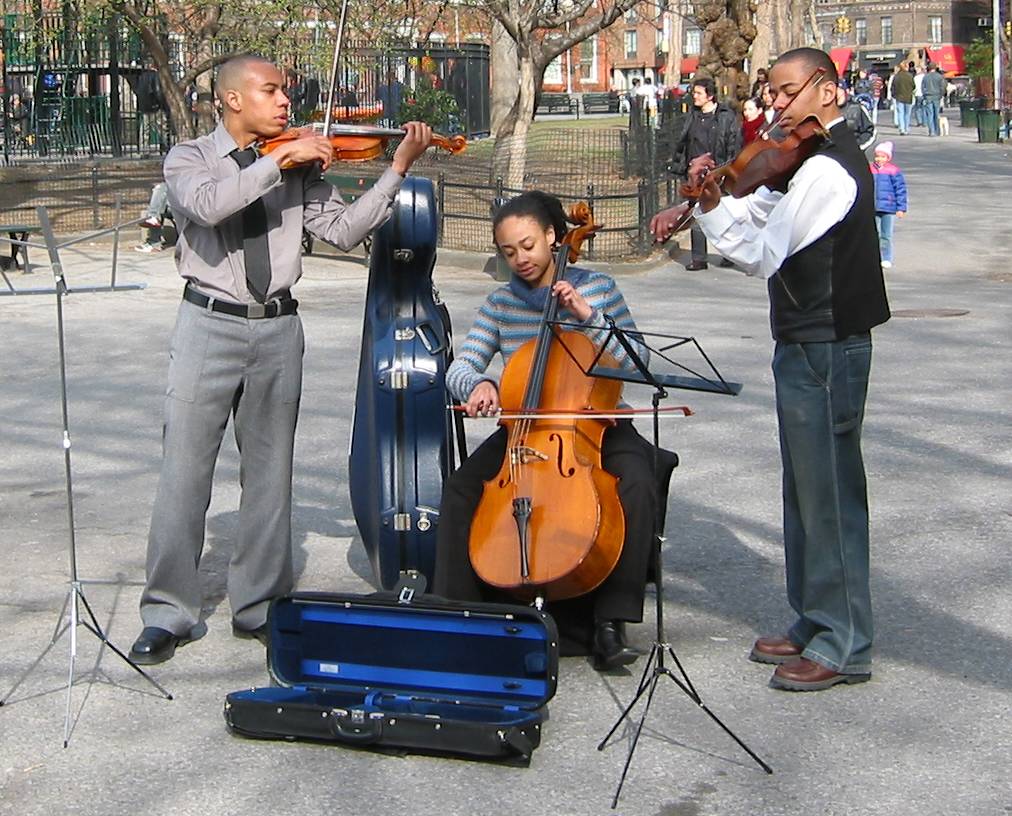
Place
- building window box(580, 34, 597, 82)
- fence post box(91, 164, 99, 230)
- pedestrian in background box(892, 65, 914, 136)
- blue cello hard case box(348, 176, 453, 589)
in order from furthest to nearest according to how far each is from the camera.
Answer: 1. building window box(580, 34, 597, 82)
2. pedestrian in background box(892, 65, 914, 136)
3. fence post box(91, 164, 99, 230)
4. blue cello hard case box(348, 176, 453, 589)

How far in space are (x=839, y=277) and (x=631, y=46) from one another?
10393 centimetres

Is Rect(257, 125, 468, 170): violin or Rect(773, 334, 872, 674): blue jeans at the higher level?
Rect(257, 125, 468, 170): violin

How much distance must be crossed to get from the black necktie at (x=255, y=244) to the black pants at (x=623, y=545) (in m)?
0.89

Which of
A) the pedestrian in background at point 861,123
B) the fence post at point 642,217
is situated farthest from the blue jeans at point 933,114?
the fence post at point 642,217

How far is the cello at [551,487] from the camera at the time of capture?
507 cm

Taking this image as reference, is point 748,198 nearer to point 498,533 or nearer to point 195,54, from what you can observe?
point 498,533

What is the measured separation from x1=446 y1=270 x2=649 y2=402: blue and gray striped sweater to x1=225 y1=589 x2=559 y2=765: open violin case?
944 millimetres

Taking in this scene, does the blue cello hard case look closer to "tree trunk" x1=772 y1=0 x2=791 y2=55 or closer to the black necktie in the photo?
the black necktie

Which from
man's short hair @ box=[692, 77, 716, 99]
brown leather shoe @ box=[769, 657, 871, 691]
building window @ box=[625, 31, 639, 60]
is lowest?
Result: brown leather shoe @ box=[769, 657, 871, 691]

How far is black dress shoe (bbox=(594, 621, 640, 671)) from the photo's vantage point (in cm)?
532

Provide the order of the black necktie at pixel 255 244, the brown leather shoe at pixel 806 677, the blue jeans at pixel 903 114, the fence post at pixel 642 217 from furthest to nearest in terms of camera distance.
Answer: the blue jeans at pixel 903 114 < the fence post at pixel 642 217 < the black necktie at pixel 255 244 < the brown leather shoe at pixel 806 677

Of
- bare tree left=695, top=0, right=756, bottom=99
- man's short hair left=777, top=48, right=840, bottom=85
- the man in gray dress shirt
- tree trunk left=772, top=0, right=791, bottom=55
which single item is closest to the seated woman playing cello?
the man in gray dress shirt

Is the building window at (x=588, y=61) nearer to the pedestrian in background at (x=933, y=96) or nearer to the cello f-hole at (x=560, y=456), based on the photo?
the pedestrian in background at (x=933, y=96)

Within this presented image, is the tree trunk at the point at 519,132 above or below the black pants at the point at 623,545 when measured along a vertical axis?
above
